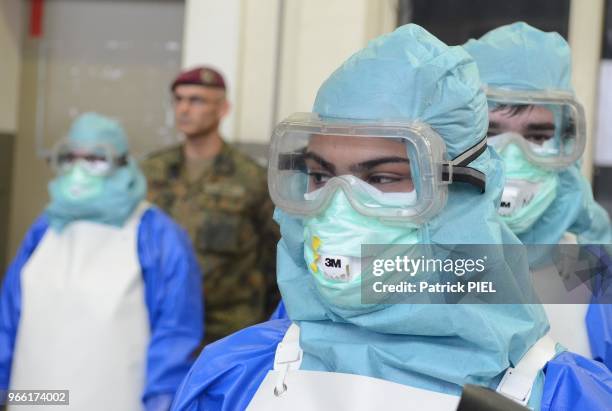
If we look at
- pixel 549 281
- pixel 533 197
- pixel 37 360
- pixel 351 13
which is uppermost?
pixel 351 13

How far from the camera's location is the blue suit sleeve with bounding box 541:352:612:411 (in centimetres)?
137

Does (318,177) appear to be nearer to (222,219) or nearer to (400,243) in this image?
(400,243)

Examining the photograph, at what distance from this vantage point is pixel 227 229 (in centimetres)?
375

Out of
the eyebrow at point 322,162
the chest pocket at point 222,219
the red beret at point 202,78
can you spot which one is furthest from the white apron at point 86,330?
the eyebrow at point 322,162

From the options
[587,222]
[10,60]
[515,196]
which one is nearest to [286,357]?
[515,196]

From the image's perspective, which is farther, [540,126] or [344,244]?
[540,126]

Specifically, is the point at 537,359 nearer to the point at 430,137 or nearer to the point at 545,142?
the point at 430,137

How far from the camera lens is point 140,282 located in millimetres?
2900

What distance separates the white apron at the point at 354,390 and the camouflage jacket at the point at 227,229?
2134mm

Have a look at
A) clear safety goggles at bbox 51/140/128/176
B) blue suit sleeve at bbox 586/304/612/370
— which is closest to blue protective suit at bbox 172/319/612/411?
blue suit sleeve at bbox 586/304/612/370

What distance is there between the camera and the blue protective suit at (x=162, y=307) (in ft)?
9.15

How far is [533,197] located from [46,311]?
159 cm

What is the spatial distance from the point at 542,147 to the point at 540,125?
5cm

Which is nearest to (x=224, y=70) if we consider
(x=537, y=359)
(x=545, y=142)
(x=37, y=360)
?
(x=37, y=360)
